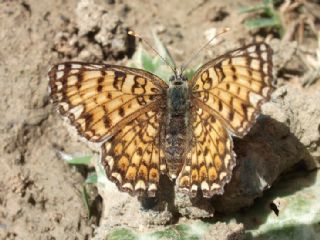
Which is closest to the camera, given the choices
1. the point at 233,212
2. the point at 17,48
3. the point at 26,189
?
the point at 233,212

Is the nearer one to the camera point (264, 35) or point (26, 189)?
point (26, 189)

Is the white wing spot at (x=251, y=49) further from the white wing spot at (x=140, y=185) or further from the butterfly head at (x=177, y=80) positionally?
the white wing spot at (x=140, y=185)

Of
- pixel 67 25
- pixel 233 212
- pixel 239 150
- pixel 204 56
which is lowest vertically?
pixel 233 212

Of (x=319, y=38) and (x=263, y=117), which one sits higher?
(x=319, y=38)

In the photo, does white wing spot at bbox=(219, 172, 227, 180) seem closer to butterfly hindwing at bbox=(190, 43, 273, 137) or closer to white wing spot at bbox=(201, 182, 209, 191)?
white wing spot at bbox=(201, 182, 209, 191)

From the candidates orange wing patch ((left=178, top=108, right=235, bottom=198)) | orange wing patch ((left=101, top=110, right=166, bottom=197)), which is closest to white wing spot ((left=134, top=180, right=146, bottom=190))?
orange wing patch ((left=101, top=110, right=166, bottom=197))

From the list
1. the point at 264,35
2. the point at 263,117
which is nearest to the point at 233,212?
the point at 263,117

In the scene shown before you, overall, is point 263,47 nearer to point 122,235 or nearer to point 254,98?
point 254,98

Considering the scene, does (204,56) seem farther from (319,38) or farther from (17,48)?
(17,48)

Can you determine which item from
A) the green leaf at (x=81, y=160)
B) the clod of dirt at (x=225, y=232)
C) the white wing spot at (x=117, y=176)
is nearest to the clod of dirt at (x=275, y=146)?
the clod of dirt at (x=225, y=232)

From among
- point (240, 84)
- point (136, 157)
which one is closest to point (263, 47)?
point (240, 84)
